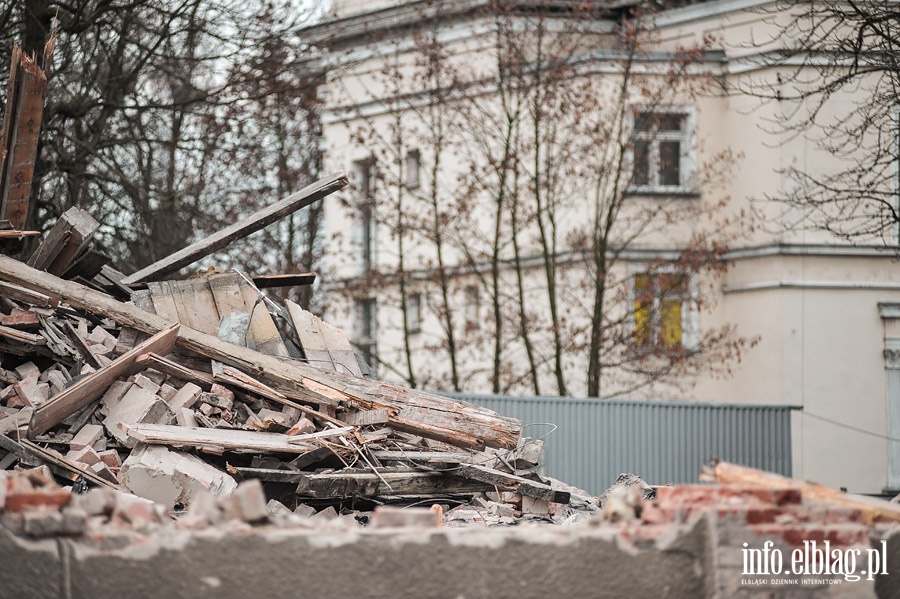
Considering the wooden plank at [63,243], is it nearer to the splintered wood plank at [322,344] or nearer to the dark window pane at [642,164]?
the splintered wood plank at [322,344]

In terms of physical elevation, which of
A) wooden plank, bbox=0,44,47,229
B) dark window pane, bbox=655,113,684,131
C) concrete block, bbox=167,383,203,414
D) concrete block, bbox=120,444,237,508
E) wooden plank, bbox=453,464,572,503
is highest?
dark window pane, bbox=655,113,684,131

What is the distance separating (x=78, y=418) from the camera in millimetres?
8688

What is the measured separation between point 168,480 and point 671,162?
16654mm

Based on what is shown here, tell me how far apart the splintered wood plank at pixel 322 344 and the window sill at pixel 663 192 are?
11399 millimetres

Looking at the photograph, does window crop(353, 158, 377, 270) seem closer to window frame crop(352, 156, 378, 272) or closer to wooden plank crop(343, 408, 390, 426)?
window frame crop(352, 156, 378, 272)

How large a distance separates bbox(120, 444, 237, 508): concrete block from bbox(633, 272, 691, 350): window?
1285cm

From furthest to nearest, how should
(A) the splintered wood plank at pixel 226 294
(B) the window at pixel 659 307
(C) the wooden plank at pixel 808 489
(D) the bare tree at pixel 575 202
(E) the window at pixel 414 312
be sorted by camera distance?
(E) the window at pixel 414 312
(D) the bare tree at pixel 575 202
(B) the window at pixel 659 307
(A) the splintered wood plank at pixel 226 294
(C) the wooden plank at pixel 808 489

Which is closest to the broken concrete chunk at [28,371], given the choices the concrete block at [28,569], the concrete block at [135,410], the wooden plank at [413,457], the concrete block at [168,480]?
the concrete block at [135,410]

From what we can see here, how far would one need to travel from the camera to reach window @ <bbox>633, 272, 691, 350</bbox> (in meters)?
20.0

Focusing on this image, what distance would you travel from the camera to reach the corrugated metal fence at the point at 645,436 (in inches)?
681

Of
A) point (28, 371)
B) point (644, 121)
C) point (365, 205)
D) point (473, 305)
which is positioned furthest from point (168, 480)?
point (473, 305)

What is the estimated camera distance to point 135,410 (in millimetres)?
8672

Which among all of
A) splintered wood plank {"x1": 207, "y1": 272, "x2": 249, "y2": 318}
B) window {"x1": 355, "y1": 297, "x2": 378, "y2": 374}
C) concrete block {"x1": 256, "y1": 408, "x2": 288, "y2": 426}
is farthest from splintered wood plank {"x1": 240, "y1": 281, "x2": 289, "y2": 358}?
window {"x1": 355, "y1": 297, "x2": 378, "y2": 374}

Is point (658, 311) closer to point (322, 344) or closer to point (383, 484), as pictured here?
point (322, 344)
